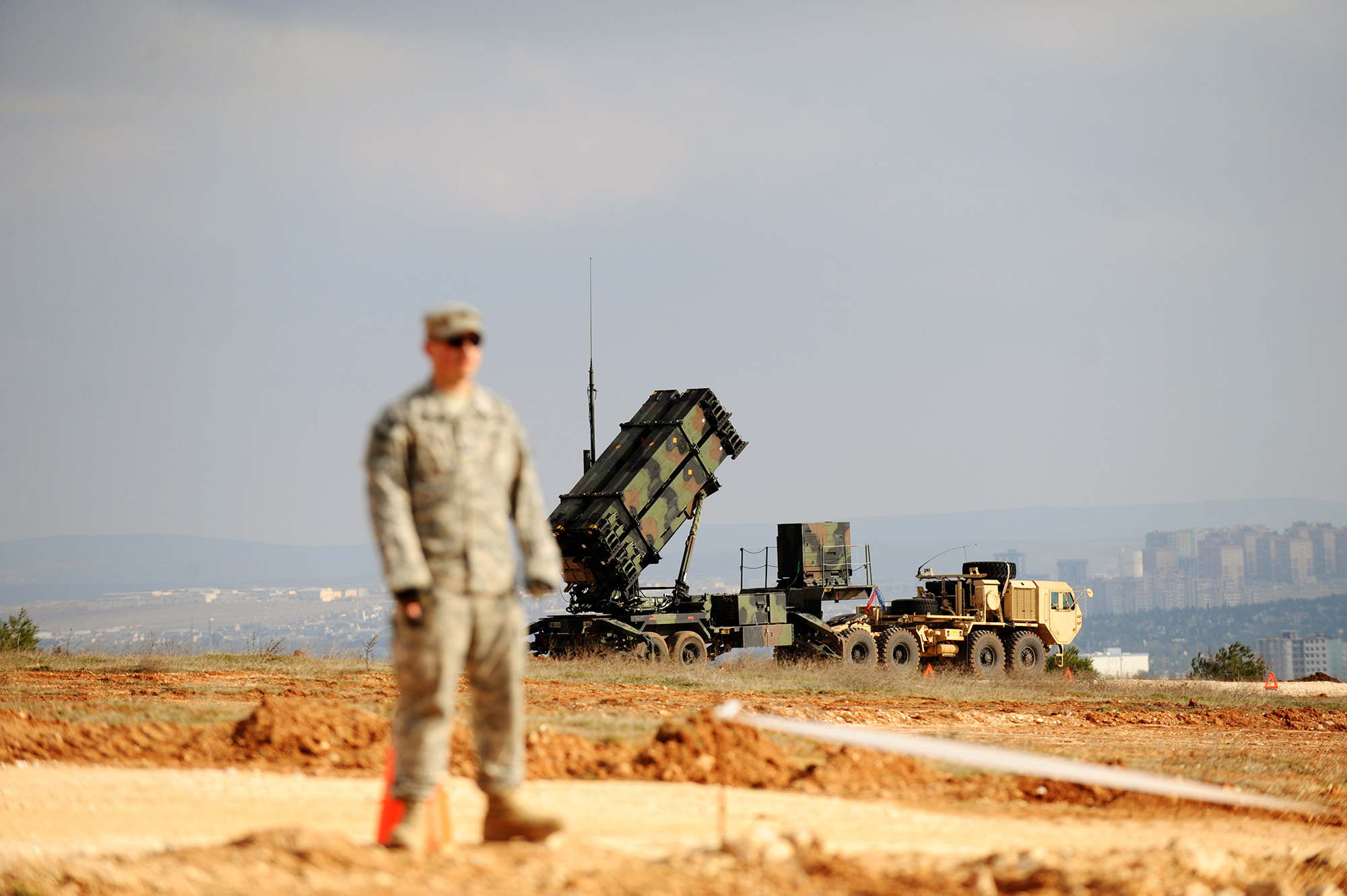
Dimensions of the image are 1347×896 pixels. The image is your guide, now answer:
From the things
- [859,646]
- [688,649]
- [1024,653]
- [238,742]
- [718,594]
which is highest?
[718,594]

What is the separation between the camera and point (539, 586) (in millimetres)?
5371

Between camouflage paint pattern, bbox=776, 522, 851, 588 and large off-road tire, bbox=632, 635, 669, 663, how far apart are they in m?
4.04

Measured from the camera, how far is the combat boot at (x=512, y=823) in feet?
17.3

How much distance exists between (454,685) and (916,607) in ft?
77.1

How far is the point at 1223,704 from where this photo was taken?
817 inches

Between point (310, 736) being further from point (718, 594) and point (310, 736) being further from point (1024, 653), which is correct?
point (1024, 653)

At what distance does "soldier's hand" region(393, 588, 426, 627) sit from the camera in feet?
16.0

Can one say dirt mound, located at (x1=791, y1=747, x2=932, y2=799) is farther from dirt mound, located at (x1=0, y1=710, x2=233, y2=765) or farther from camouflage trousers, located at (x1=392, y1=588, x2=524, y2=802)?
dirt mound, located at (x1=0, y1=710, x2=233, y2=765)

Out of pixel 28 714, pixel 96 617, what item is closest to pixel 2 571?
pixel 96 617

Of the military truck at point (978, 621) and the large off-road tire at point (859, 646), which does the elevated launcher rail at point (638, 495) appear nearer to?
the large off-road tire at point (859, 646)

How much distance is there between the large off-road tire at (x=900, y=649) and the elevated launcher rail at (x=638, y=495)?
4.80m

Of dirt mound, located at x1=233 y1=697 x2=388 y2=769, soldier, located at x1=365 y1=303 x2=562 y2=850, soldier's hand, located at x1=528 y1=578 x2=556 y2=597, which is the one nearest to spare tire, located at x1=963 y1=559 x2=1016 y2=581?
dirt mound, located at x1=233 y1=697 x2=388 y2=769

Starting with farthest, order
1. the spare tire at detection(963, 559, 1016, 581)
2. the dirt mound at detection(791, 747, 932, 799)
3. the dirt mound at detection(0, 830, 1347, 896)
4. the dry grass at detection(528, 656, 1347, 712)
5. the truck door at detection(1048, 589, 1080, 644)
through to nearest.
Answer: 1. the truck door at detection(1048, 589, 1080, 644)
2. the spare tire at detection(963, 559, 1016, 581)
3. the dry grass at detection(528, 656, 1347, 712)
4. the dirt mound at detection(791, 747, 932, 799)
5. the dirt mound at detection(0, 830, 1347, 896)

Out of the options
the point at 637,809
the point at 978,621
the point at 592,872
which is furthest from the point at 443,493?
the point at 978,621
